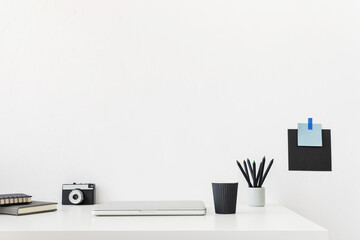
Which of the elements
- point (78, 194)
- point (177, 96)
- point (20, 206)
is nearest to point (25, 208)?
point (20, 206)

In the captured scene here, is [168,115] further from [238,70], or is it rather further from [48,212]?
[48,212]

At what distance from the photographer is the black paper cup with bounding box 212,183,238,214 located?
115cm

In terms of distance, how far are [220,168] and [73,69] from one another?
634 mm

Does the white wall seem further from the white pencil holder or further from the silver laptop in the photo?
the silver laptop

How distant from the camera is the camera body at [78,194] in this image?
1.42 metres

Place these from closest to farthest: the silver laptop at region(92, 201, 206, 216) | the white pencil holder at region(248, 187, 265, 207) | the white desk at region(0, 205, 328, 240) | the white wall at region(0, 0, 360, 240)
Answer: the white desk at region(0, 205, 328, 240) → the silver laptop at region(92, 201, 206, 216) → the white pencil holder at region(248, 187, 265, 207) → the white wall at region(0, 0, 360, 240)

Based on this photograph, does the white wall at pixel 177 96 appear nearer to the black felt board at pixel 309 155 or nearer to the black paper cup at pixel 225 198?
the black felt board at pixel 309 155

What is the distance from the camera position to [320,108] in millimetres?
1454

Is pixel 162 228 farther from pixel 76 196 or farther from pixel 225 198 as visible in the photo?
pixel 76 196

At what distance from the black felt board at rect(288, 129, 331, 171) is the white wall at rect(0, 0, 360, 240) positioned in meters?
0.02

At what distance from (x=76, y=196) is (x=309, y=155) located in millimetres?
813

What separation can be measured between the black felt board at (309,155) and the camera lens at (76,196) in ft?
2.37

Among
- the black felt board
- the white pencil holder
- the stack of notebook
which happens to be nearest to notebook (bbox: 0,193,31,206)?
the stack of notebook

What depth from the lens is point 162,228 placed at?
3.02 ft
